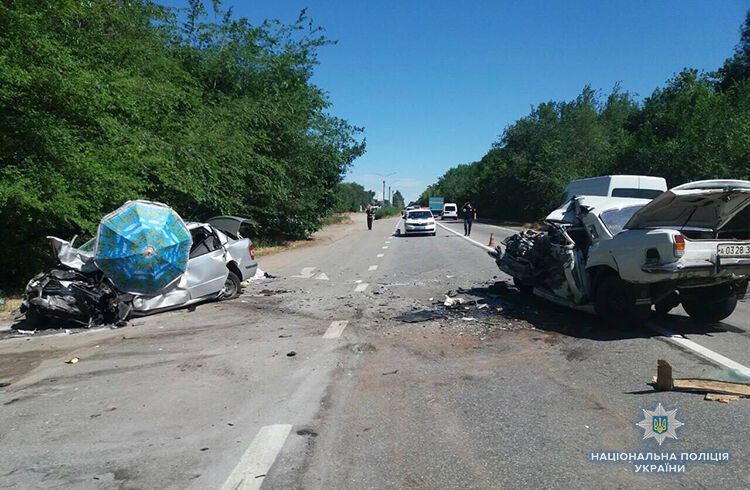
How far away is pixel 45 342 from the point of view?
8492 millimetres

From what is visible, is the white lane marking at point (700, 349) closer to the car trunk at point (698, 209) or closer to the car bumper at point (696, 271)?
the car bumper at point (696, 271)

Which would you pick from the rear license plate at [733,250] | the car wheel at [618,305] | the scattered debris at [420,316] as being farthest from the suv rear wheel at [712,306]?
the scattered debris at [420,316]

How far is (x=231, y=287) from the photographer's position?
1196cm

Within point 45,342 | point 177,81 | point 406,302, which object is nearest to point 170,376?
point 45,342

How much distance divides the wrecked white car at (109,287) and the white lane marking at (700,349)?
25.6 ft

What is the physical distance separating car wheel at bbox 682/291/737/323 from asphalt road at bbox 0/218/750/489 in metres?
0.22

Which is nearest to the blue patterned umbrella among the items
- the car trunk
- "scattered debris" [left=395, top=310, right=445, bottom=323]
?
"scattered debris" [left=395, top=310, right=445, bottom=323]

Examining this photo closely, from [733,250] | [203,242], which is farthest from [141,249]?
[733,250]

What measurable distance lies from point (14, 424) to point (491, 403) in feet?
13.9

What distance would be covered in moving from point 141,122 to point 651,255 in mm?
12457

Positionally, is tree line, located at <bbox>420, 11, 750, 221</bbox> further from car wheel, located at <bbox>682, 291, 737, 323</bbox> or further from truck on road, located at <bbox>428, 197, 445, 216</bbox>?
car wheel, located at <bbox>682, 291, 737, 323</bbox>

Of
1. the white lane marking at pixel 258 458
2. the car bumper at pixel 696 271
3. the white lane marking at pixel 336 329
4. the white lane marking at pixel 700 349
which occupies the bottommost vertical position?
the white lane marking at pixel 336 329

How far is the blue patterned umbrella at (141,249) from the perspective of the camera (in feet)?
31.6

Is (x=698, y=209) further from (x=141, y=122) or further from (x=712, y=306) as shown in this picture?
(x=141, y=122)
